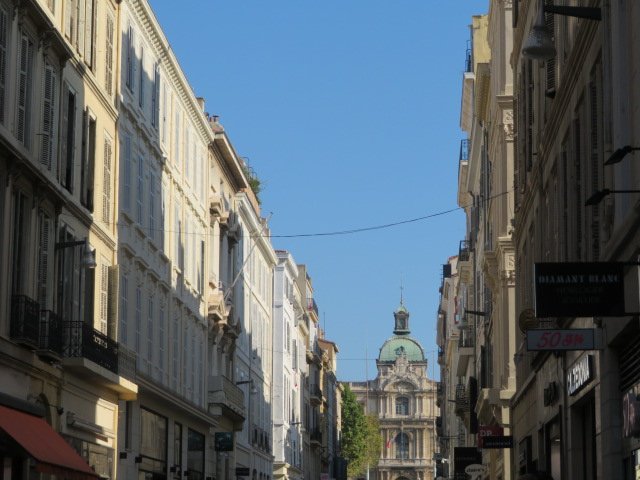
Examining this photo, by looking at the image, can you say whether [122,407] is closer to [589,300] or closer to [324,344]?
[589,300]

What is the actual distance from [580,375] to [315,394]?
90.7 metres

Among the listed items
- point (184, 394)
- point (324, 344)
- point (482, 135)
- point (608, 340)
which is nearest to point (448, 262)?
point (324, 344)

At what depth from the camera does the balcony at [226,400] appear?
177 feet

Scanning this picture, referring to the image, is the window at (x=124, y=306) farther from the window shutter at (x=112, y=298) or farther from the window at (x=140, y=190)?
the window at (x=140, y=190)

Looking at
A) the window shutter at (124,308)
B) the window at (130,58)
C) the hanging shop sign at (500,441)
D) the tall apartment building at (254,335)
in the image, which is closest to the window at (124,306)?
the window shutter at (124,308)

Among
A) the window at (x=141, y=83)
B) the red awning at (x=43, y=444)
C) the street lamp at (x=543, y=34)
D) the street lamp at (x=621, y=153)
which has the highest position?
the window at (x=141, y=83)

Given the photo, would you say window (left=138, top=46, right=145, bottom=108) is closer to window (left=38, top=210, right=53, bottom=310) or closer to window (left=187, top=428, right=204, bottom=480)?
window (left=38, top=210, right=53, bottom=310)

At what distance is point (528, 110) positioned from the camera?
32.5 metres

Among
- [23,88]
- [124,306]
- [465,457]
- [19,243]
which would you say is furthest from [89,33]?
[465,457]

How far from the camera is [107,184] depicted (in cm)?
3641

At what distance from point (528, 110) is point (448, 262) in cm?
10344

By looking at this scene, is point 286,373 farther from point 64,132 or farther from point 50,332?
point 50,332

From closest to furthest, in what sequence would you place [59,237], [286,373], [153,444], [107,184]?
[59,237] < [107,184] < [153,444] < [286,373]

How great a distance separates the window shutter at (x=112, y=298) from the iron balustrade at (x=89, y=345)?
5.57 ft
